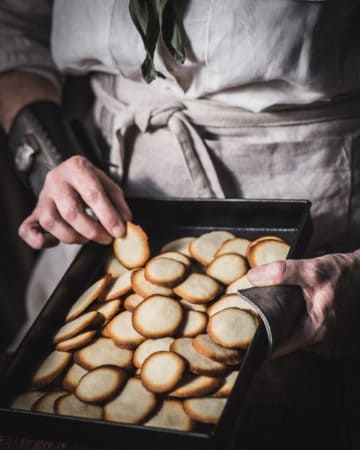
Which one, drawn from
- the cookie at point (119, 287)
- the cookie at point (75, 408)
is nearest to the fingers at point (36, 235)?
the cookie at point (119, 287)

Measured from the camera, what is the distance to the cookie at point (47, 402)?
726mm

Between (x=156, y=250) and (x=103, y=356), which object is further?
(x=156, y=250)

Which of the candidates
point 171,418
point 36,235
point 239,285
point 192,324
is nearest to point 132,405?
point 171,418

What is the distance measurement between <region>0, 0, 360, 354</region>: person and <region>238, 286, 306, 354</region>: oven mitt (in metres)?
0.04

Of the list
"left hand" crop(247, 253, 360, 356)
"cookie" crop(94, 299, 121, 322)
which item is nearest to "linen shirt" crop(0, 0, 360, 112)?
"left hand" crop(247, 253, 360, 356)

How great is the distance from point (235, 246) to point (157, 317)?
0.23 meters

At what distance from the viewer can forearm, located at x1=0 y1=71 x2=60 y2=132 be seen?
4.47 feet

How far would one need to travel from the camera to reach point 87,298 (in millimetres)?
907

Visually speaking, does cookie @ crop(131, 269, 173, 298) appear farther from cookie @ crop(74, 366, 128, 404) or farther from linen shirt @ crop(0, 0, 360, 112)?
linen shirt @ crop(0, 0, 360, 112)

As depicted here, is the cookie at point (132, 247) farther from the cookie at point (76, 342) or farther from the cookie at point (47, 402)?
the cookie at point (47, 402)

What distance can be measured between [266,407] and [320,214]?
0.43 meters

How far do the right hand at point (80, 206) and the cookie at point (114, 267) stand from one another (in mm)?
36

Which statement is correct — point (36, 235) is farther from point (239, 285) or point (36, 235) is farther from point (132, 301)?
point (239, 285)

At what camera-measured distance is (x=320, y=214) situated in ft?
3.63
